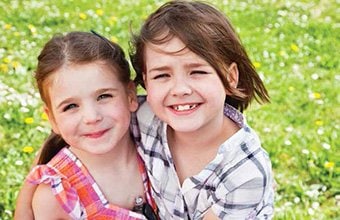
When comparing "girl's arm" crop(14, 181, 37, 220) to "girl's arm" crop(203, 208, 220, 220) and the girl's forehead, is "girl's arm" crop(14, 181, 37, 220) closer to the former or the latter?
"girl's arm" crop(203, 208, 220, 220)

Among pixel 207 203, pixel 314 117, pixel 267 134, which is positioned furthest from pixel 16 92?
pixel 207 203

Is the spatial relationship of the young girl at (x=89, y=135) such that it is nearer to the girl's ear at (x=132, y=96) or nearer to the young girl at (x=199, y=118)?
the girl's ear at (x=132, y=96)

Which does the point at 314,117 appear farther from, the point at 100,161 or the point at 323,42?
the point at 100,161

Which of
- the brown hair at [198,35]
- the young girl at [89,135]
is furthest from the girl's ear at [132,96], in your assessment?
Result: the brown hair at [198,35]

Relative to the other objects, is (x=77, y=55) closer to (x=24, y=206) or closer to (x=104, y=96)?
(x=104, y=96)

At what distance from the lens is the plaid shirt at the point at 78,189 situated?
307 cm

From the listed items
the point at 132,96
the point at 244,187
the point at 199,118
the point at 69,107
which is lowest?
the point at 244,187

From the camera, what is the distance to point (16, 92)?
532 cm

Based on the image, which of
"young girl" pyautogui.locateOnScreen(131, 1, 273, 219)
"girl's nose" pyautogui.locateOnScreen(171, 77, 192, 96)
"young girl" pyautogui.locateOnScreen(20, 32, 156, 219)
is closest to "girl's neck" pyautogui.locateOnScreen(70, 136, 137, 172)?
"young girl" pyautogui.locateOnScreen(20, 32, 156, 219)

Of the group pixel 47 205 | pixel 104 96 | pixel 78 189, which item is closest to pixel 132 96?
pixel 104 96

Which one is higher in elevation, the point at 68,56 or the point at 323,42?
the point at 68,56

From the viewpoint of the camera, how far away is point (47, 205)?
308 cm

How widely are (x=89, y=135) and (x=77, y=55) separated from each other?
34 centimetres

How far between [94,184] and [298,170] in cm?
189
